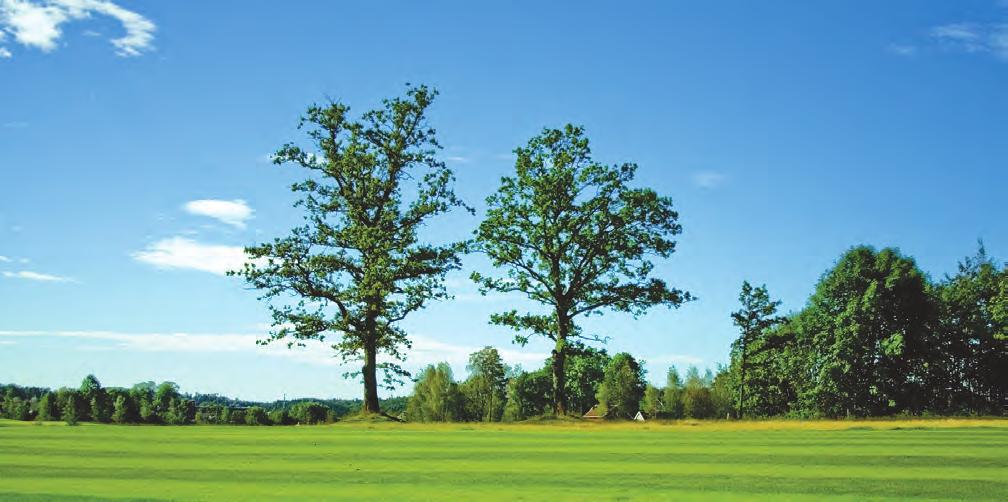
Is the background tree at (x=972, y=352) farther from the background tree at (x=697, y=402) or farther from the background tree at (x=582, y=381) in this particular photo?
the background tree at (x=582, y=381)

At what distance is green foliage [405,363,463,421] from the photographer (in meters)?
105

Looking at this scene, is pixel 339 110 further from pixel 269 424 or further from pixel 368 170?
pixel 269 424

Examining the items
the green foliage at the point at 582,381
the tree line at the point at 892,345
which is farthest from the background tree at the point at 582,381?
the tree line at the point at 892,345

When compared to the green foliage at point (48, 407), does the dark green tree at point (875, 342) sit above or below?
above

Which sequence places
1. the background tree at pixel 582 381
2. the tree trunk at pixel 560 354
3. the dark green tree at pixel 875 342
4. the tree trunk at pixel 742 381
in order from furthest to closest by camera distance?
the background tree at pixel 582 381 → the tree trunk at pixel 742 381 → the dark green tree at pixel 875 342 → the tree trunk at pixel 560 354

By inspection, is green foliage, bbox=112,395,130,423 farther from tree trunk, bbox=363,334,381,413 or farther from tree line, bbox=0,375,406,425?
tree trunk, bbox=363,334,381,413

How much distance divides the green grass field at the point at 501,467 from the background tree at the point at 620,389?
10045 cm

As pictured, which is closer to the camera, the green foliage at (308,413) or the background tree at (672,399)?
the green foliage at (308,413)

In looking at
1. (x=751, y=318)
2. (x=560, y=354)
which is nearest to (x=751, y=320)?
(x=751, y=318)

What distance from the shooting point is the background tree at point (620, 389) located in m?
123

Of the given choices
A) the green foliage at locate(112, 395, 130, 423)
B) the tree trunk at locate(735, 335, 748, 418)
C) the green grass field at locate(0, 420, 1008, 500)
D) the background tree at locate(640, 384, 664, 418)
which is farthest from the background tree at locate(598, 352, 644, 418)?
the green grass field at locate(0, 420, 1008, 500)

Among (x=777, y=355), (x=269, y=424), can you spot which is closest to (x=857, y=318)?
(x=777, y=355)

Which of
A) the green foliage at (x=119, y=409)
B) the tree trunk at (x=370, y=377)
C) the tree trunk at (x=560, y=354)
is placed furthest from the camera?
the tree trunk at (x=560, y=354)

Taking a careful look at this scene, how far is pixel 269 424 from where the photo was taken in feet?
115
